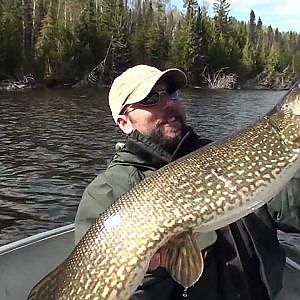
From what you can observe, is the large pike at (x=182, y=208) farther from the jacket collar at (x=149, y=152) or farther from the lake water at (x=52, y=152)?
the lake water at (x=52, y=152)

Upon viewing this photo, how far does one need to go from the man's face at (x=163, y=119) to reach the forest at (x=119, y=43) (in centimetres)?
4097

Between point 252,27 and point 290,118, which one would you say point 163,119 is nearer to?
point 290,118

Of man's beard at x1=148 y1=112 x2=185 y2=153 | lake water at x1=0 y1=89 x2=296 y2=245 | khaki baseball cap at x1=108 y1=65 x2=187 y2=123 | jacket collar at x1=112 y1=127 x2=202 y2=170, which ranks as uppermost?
khaki baseball cap at x1=108 y1=65 x2=187 y2=123

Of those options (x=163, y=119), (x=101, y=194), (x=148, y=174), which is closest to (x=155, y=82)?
(x=163, y=119)

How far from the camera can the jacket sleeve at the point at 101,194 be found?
249 centimetres

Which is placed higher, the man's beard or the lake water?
the man's beard

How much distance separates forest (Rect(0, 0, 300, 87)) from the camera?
4647 centimetres

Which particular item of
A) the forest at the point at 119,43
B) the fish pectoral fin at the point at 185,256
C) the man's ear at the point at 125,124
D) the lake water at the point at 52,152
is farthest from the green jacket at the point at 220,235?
the forest at the point at 119,43

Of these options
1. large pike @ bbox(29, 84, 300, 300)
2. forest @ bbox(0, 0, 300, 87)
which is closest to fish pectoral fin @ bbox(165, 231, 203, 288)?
large pike @ bbox(29, 84, 300, 300)

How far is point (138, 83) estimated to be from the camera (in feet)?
9.04

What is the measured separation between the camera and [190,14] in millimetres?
61344

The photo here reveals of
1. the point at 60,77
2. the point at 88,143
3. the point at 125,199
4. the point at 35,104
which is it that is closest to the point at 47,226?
the point at 125,199

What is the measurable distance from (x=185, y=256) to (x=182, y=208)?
0.62 ft

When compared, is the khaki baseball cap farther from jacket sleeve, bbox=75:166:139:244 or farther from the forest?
the forest
